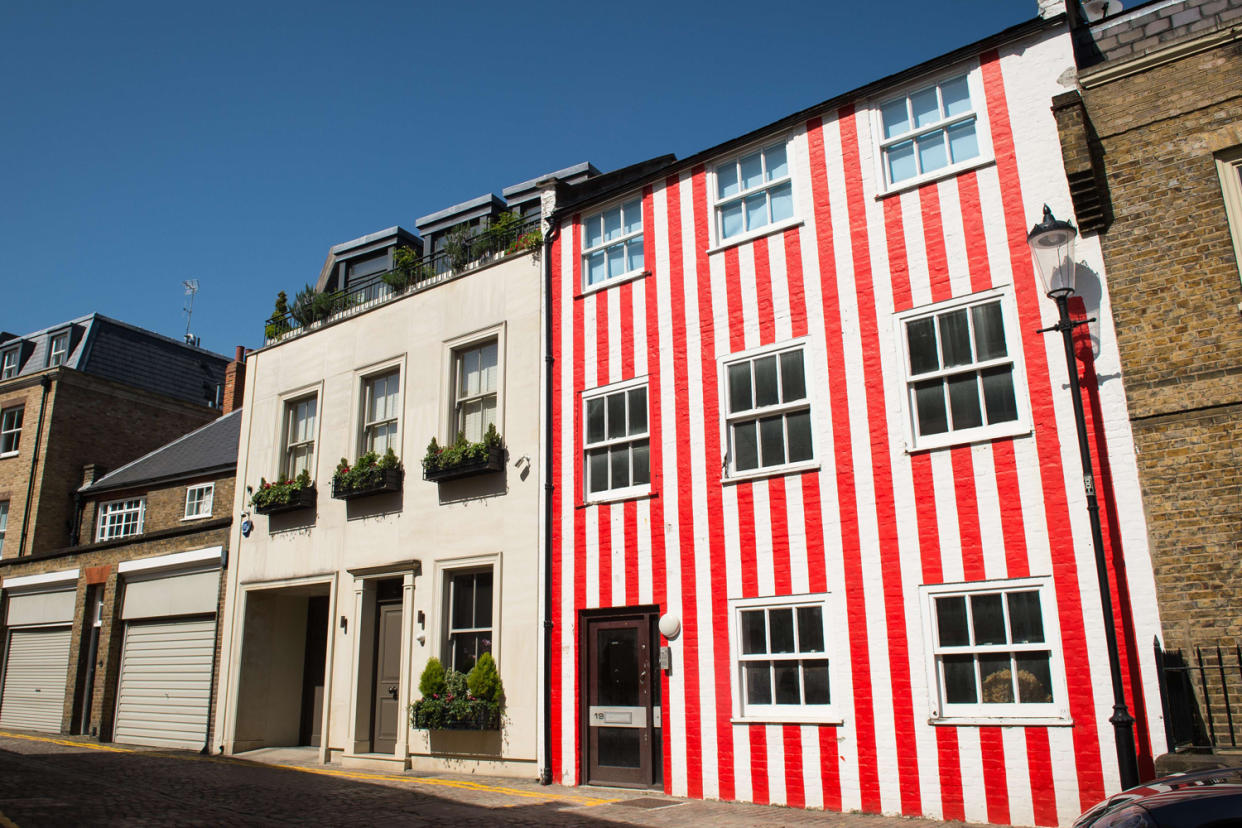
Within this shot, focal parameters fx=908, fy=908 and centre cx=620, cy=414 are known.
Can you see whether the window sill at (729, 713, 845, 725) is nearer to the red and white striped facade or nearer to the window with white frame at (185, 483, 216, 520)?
the red and white striped facade

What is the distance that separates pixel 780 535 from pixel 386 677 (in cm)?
833

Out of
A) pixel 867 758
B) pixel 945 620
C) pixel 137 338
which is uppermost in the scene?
pixel 137 338

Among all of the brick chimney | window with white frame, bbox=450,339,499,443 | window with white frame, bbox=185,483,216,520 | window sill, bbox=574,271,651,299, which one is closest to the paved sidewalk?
window with white frame, bbox=450,339,499,443

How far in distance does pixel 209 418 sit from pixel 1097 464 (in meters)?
30.7

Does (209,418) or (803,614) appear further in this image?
(209,418)

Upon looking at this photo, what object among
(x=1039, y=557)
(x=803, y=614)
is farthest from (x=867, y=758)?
(x=1039, y=557)

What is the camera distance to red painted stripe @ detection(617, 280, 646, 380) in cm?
1347

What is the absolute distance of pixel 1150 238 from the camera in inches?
379

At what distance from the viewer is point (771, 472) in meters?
11.5

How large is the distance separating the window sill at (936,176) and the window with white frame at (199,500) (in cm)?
1669

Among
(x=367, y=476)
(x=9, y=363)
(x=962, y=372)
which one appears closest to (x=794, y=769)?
(x=962, y=372)

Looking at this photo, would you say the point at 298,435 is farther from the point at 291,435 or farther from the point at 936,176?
the point at 936,176

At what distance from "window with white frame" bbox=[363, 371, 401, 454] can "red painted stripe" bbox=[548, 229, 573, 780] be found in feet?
12.7

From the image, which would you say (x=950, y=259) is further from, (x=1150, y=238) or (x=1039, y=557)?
(x=1039, y=557)
